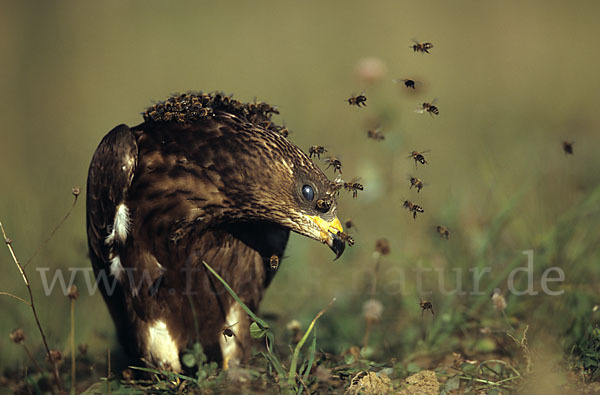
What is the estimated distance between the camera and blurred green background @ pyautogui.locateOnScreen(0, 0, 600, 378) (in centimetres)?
432

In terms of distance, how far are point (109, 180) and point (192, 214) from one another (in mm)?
464

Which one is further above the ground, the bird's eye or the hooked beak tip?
the bird's eye

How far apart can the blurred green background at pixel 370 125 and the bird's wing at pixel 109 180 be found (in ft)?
3.54

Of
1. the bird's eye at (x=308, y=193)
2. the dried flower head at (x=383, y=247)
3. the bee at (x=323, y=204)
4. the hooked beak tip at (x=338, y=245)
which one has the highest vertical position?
the bird's eye at (x=308, y=193)

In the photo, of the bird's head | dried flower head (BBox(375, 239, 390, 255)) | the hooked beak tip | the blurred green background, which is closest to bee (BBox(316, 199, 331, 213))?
the bird's head

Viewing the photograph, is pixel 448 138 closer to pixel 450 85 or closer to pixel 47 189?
pixel 450 85

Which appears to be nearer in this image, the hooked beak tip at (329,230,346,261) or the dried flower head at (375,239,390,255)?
the hooked beak tip at (329,230,346,261)

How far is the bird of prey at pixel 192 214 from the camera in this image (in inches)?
123

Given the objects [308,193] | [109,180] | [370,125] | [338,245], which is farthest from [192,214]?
[370,125]

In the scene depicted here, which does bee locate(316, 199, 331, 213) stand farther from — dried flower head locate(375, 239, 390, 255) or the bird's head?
A: dried flower head locate(375, 239, 390, 255)

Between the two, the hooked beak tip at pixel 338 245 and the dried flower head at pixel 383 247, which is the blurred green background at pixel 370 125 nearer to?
the dried flower head at pixel 383 247

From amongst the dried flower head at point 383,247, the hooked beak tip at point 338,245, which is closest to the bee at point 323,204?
the hooked beak tip at point 338,245

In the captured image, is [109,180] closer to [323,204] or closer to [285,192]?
[285,192]

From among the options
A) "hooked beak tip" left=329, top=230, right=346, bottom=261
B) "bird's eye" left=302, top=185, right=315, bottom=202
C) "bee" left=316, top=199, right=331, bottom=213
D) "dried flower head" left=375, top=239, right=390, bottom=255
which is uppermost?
"bird's eye" left=302, top=185, right=315, bottom=202
